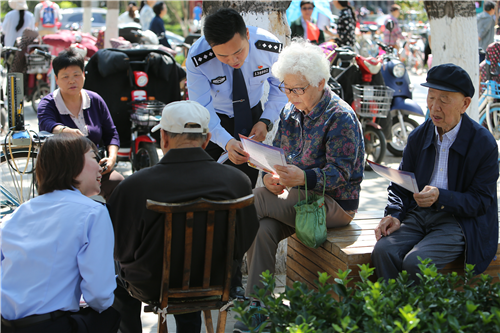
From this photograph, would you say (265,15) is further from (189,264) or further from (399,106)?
(399,106)

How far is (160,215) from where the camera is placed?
2275 millimetres

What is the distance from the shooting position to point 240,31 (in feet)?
10.8

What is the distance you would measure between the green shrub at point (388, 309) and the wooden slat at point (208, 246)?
0.40 m

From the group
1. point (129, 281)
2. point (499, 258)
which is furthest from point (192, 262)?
point (499, 258)

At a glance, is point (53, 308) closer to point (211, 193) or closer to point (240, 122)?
point (211, 193)

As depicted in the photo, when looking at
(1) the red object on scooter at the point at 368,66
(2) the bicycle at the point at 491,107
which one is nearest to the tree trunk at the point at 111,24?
(1) the red object on scooter at the point at 368,66

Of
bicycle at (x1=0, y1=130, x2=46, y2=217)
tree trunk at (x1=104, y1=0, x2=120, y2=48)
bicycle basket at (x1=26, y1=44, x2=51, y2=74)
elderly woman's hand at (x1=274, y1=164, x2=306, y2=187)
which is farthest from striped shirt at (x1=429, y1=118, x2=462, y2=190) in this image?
bicycle basket at (x1=26, y1=44, x2=51, y2=74)

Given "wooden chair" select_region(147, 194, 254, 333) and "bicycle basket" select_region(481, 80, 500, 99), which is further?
"bicycle basket" select_region(481, 80, 500, 99)

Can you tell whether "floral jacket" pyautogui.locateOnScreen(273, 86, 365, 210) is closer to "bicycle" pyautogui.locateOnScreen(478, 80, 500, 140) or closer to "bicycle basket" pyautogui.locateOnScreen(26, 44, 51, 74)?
"bicycle" pyautogui.locateOnScreen(478, 80, 500, 140)

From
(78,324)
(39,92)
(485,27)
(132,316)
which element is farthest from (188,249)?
(485,27)

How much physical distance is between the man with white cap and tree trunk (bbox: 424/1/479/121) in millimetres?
2822

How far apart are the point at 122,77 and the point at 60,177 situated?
4.23m

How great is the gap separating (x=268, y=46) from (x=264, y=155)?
1.14m

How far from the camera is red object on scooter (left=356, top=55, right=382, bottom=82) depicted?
706 cm
